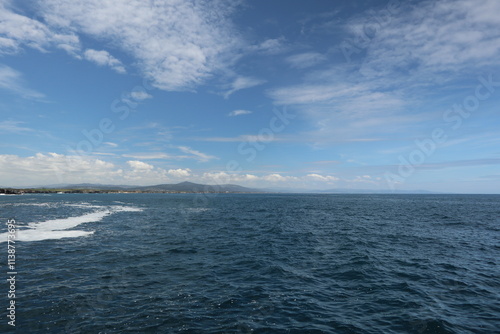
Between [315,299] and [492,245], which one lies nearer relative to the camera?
[315,299]

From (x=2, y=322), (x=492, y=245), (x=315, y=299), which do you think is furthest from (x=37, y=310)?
(x=492, y=245)

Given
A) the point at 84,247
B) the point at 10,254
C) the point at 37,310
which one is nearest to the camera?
the point at 37,310

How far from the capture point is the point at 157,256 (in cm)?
Answer: 2767

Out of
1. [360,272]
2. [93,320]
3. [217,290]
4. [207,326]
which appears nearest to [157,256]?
[217,290]

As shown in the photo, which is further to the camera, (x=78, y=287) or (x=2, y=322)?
(x=78, y=287)

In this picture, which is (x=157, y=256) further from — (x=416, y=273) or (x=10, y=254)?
(x=416, y=273)

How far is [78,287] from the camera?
1866cm

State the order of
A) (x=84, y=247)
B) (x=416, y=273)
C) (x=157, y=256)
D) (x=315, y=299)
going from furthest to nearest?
1. (x=84, y=247)
2. (x=157, y=256)
3. (x=416, y=273)
4. (x=315, y=299)

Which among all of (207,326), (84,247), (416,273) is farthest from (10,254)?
(416,273)

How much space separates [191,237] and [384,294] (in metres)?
28.0

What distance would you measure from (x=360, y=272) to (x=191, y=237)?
25.1 meters

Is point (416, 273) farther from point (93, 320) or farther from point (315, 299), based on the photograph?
point (93, 320)

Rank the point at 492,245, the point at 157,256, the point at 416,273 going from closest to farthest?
the point at 416,273
the point at 157,256
the point at 492,245

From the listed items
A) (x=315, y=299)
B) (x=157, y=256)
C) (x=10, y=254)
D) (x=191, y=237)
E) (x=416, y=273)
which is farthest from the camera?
(x=191, y=237)
